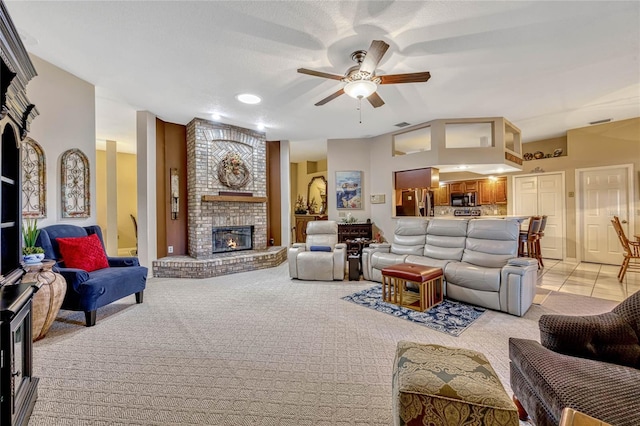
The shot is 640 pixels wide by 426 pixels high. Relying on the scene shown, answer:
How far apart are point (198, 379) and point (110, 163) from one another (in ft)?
22.1

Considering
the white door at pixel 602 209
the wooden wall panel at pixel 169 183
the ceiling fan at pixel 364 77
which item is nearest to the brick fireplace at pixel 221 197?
the wooden wall panel at pixel 169 183

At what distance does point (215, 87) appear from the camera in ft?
12.3

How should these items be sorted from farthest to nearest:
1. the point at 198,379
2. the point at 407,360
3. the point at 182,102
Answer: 1. the point at 182,102
2. the point at 198,379
3. the point at 407,360

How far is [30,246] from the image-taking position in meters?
2.71

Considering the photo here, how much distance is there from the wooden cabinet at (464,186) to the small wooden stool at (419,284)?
17.2ft

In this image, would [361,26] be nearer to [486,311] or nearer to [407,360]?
[407,360]

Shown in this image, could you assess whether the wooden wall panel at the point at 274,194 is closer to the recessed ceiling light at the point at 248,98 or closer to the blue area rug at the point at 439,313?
the recessed ceiling light at the point at 248,98

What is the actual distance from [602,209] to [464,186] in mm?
2844

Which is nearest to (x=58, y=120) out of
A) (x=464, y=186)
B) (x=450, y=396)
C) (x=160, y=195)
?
(x=160, y=195)

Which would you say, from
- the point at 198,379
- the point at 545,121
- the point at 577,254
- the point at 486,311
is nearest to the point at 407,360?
the point at 198,379

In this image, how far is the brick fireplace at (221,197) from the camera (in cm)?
501

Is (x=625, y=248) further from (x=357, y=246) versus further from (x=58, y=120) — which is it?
A: (x=58, y=120)

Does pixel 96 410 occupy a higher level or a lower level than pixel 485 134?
lower

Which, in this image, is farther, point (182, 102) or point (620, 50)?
point (182, 102)
